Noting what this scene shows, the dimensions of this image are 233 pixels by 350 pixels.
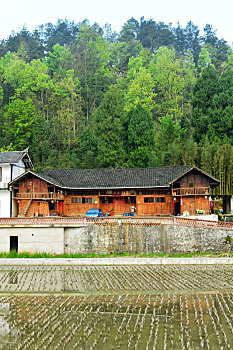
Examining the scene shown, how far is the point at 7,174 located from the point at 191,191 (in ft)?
60.3

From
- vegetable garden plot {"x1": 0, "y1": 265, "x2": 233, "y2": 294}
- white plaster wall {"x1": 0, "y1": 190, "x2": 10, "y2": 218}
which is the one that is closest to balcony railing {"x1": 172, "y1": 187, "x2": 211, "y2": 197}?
vegetable garden plot {"x1": 0, "y1": 265, "x2": 233, "y2": 294}

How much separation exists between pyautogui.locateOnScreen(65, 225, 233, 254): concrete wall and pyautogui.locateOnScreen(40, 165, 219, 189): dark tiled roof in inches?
300

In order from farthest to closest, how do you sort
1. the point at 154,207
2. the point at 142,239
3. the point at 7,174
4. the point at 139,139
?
the point at 139,139, the point at 154,207, the point at 7,174, the point at 142,239

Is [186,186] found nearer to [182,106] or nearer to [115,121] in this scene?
[115,121]

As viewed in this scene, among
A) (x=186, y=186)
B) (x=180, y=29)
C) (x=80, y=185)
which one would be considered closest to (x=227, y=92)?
(x=186, y=186)

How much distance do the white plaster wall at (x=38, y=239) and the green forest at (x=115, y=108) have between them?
816 inches

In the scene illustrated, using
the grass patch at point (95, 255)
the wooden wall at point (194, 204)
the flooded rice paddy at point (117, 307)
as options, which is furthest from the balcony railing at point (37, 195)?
the wooden wall at point (194, 204)

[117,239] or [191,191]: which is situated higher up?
[191,191]

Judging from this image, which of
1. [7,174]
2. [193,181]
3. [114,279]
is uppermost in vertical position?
[7,174]

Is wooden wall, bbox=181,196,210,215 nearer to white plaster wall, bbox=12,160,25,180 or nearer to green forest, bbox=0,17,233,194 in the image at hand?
green forest, bbox=0,17,233,194

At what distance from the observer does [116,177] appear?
44.3 meters

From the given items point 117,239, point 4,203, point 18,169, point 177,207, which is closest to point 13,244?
point 4,203

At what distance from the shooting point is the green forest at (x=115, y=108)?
58.3 m

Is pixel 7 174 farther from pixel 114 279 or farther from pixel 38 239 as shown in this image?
pixel 114 279
